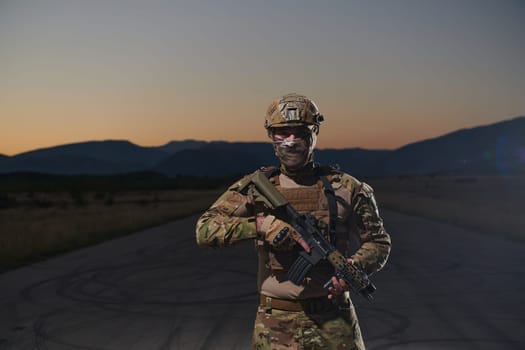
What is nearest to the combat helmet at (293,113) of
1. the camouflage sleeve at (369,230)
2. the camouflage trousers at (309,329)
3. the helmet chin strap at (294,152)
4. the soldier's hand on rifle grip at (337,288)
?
the helmet chin strap at (294,152)

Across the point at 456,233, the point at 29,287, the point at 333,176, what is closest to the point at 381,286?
the point at 29,287

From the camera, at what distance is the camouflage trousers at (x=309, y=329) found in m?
3.73

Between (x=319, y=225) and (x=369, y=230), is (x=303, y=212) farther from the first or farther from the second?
(x=369, y=230)

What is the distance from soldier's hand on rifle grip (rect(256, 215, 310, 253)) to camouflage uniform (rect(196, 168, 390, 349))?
13 cm

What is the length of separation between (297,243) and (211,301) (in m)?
7.02

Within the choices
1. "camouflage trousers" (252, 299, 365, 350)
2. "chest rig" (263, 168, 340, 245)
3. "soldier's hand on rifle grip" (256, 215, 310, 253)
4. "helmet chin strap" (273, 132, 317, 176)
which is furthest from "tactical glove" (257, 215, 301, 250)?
"camouflage trousers" (252, 299, 365, 350)

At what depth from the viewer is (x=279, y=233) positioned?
11.4 feet

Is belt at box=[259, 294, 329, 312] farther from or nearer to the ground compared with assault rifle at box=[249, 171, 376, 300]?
nearer to the ground

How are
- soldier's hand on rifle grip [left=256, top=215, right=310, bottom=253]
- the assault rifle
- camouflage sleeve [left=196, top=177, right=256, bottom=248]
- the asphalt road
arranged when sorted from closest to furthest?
1. soldier's hand on rifle grip [left=256, top=215, right=310, bottom=253]
2. the assault rifle
3. camouflage sleeve [left=196, top=177, right=256, bottom=248]
4. the asphalt road

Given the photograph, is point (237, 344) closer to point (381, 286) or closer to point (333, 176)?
point (333, 176)

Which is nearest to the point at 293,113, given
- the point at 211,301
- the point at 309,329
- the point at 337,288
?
the point at 337,288

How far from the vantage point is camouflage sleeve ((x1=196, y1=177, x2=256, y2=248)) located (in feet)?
12.1

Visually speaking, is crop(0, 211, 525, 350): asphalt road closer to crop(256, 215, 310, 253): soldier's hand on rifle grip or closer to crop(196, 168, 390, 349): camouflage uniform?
crop(196, 168, 390, 349): camouflage uniform

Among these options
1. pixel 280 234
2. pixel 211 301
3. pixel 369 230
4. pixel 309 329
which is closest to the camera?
pixel 280 234
